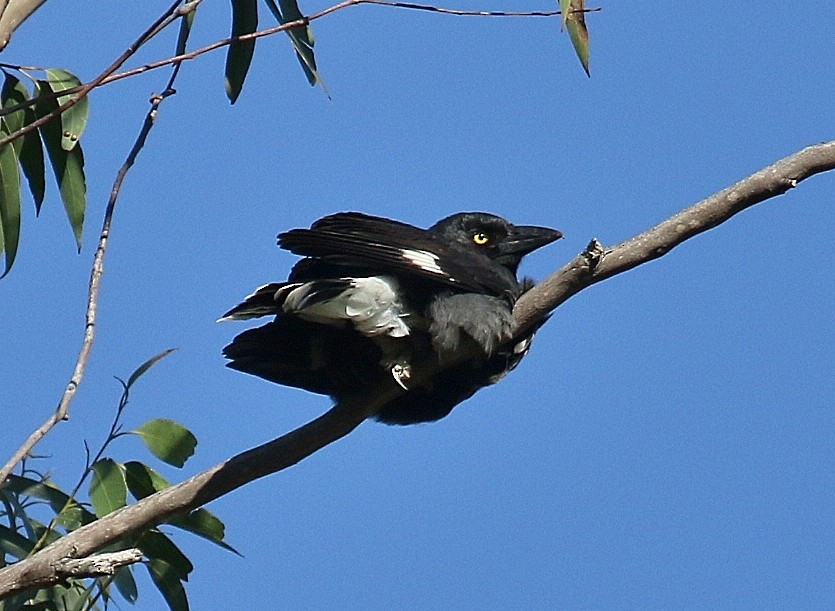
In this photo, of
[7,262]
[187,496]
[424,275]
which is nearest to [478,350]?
[424,275]

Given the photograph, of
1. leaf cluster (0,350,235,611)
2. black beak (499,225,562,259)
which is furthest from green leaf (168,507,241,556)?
black beak (499,225,562,259)

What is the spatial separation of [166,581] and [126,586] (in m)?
0.23

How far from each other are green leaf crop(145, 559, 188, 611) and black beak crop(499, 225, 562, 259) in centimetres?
140

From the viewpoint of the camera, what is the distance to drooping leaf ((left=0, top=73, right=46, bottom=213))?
333 cm

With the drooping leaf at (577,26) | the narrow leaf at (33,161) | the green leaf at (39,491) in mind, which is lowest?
the green leaf at (39,491)

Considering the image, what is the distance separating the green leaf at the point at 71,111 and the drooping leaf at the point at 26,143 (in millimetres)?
98

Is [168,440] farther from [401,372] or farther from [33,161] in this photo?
[33,161]

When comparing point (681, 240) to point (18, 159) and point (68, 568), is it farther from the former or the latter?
point (18, 159)

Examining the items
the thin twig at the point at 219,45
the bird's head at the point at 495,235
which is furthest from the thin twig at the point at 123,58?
the bird's head at the point at 495,235

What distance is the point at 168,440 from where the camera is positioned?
10.5 ft

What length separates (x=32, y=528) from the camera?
3303 millimetres

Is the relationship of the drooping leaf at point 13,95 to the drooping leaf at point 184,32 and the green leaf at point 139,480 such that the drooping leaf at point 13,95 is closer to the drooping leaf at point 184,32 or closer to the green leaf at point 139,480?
the drooping leaf at point 184,32

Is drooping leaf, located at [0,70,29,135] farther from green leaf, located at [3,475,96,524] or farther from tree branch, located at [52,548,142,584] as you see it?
tree branch, located at [52,548,142,584]

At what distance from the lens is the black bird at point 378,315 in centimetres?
322
